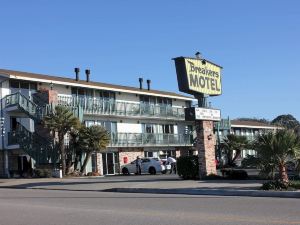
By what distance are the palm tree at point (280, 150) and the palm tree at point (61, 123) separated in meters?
19.6

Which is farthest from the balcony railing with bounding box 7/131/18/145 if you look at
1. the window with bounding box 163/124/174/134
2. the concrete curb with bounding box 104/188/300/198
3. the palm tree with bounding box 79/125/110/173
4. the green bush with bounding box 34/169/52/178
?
the window with bounding box 163/124/174/134

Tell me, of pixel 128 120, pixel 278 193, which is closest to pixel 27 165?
pixel 128 120

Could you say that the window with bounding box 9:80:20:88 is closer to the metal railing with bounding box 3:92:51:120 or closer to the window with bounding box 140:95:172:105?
the metal railing with bounding box 3:92:51:120

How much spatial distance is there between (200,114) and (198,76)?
205cm

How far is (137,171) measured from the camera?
39.8m

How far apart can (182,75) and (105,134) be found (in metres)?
13.1

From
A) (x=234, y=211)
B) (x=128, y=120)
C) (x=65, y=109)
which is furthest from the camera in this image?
(x=128, y=120)

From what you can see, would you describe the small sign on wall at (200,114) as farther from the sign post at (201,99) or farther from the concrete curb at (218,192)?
the concrete curb at (218,192)

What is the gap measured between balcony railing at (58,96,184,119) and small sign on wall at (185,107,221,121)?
15.5 meters

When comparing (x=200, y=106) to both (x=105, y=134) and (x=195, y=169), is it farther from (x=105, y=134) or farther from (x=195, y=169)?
(x=105, y=134)

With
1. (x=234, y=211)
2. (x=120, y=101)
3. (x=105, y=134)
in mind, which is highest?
(x=120, y=101)

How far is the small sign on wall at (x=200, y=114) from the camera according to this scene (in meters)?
26.1

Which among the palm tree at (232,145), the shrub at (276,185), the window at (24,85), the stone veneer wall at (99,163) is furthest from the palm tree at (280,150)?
the palm tree at (232,145)

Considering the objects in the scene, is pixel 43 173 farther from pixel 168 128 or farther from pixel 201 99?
pixel 168 128
